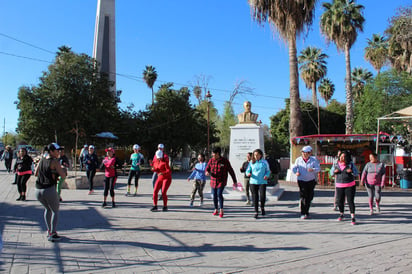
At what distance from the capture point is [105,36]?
50.2m

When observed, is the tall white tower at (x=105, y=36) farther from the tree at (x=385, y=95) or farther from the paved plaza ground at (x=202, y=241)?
the paved plaza ground at (x=202, y=241)

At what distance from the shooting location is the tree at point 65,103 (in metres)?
22.5

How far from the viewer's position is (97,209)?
882 centimetres

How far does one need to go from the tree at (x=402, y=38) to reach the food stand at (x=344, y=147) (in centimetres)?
595

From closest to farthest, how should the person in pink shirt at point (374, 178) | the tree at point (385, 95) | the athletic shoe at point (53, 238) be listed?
1. the athletic shoe at point (53, 238)
2. the person in pink shirt at point (374, 178)
3. the tree at point (385, 95)

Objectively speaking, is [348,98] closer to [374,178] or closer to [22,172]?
[374,178]

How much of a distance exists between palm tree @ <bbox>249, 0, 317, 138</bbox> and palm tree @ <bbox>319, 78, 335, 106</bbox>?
1251 inches

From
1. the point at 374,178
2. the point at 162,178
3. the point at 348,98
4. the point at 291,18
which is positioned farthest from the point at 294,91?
the point at 162,178

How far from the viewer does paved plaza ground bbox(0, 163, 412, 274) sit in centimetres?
452

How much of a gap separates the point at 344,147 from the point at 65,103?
1838 centimetres

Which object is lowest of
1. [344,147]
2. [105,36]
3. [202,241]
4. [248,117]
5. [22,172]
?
[202,241]

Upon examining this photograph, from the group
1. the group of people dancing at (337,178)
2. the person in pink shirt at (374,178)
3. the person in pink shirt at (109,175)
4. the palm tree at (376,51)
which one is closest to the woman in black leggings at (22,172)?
the person in pink shirt at (109,175)

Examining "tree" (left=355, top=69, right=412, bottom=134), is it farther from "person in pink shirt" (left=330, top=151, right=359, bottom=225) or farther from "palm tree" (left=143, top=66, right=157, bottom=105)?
"palm tree" (left=143, top=66, right=157, bottom=105)

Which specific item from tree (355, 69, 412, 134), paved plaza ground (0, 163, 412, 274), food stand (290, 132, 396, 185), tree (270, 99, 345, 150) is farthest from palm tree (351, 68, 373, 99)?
paved plaza ground (0, 163, 412, 274)
